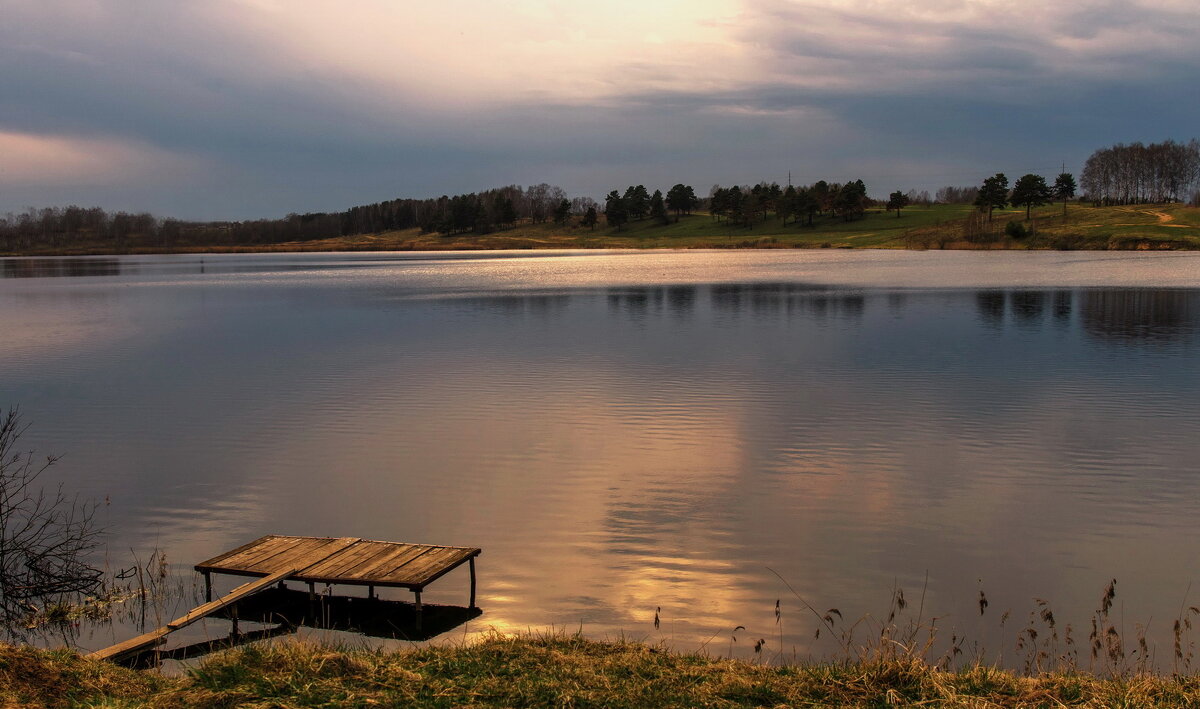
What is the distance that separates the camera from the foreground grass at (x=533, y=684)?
712 cm

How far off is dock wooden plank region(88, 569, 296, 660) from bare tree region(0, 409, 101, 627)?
235cm

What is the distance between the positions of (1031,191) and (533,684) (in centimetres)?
15349

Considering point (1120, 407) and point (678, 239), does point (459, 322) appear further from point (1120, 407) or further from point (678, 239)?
point (678, 239)

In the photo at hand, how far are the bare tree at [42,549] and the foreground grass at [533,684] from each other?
4.19 metres

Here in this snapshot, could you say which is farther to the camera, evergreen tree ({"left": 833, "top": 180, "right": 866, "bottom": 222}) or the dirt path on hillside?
evergreen tree ({"left": 833, "top": 180, "right": 866, "bottom": 222})

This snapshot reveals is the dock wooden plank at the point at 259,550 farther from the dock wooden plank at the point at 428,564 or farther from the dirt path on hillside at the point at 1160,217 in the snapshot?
the dirt path on hillside at the point at 1160,217

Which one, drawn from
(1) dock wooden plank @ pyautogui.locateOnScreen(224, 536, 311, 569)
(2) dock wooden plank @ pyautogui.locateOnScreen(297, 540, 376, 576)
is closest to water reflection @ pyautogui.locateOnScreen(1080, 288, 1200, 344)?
(2) dock wooden plank @ pyautogui.locateOnScreen(297, 540, 376, 576)

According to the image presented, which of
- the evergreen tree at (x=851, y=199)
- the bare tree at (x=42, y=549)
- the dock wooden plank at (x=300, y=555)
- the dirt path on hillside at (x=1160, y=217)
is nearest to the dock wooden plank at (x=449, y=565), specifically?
the dock wooden plank at (x=300, y=555)

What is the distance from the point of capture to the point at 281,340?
4044 cm

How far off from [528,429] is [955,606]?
457 inches

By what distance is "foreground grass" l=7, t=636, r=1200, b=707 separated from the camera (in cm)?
712

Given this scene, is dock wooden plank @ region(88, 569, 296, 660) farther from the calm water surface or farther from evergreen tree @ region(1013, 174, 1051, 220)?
evergreen tree @ region(1013, 174, 1051, 220)

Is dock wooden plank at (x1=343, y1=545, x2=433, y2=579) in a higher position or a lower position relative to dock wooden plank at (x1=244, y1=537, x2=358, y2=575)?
higher

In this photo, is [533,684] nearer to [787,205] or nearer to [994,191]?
[994,191]
